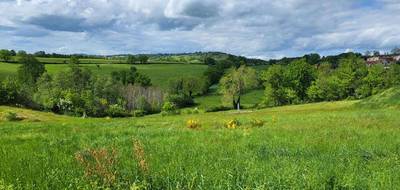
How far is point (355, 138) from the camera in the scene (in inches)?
A: 613

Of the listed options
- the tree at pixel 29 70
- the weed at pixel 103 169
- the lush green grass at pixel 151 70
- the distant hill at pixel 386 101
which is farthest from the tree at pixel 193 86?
the weed at pixel 103 169

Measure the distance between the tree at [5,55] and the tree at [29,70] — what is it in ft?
68.3

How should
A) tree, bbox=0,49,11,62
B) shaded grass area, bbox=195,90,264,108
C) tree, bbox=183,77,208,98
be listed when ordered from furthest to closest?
tree, bbox=0,49,11,62 → tree, bbox=183,77,208,98 → shaded grass area, bbox=195,90,264,108

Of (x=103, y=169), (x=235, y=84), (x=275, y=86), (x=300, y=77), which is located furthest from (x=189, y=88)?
(x=103, y=169)

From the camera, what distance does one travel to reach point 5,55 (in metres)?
179

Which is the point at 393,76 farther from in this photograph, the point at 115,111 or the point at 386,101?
the point at 386,101

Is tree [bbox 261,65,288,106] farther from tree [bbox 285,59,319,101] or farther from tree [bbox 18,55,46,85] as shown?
tree [bbox 18,55,46,85]

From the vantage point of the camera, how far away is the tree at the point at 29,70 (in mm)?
A: 147125

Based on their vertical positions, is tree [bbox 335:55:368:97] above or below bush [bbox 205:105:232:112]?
above

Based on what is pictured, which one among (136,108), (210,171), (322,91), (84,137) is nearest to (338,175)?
(210,171)

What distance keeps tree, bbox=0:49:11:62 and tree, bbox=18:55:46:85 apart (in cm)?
2083

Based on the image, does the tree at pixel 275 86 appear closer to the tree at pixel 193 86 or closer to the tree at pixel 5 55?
the tree at pixel 193 86

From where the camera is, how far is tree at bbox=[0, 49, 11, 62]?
17888 cm

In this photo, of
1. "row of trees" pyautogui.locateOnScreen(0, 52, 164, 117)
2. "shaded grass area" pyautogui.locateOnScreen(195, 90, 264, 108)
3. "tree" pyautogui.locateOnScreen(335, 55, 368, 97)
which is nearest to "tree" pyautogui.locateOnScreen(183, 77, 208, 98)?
"shaded grass area" pyautogui.locateOnScreen(195, 90, 264, 108)
